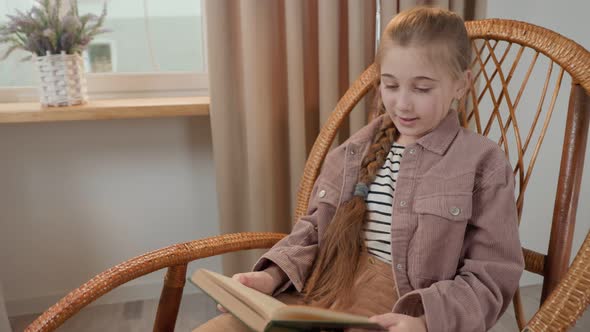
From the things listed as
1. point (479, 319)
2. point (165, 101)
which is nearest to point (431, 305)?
point (479, 319)

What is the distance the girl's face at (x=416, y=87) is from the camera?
31.9 inches

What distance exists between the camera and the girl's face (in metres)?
0.81

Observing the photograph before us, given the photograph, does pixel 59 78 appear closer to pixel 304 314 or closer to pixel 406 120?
pixel 406 120

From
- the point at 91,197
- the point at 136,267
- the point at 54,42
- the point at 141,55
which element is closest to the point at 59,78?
the point at 54,42

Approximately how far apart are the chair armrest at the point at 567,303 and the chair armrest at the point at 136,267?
509mm

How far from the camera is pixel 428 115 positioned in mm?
837

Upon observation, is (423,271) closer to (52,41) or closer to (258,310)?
(258,310)

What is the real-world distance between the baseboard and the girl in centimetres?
97

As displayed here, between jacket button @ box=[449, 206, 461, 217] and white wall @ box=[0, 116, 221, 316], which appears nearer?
jacket button @ box=[449, 206, 461, 217]

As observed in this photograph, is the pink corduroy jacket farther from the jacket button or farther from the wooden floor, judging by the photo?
the wooden floor

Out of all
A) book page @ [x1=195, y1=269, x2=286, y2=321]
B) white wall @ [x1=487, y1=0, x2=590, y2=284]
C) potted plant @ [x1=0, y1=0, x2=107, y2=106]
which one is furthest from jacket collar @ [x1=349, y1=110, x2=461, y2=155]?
potted plant @ [x1=0, y1=0, x2=107, y2=106]

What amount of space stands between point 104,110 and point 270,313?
3.17 ft

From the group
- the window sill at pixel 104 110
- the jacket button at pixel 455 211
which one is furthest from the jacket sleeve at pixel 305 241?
the window sill at pixel 104 110

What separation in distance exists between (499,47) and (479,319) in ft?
3.57
